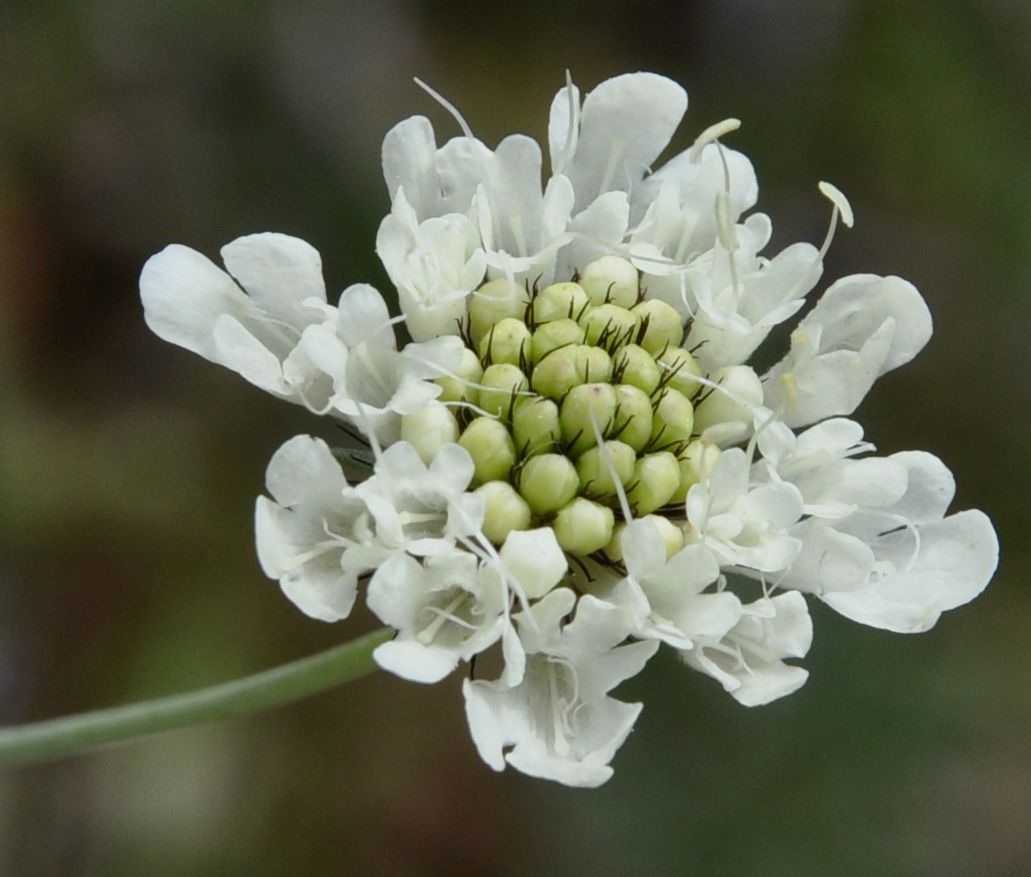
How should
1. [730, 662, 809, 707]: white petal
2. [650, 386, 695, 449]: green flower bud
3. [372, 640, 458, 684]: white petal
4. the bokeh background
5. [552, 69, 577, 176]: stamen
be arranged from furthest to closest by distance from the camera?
the bokeh background < [552, 69, 577, 176]: stamen < [650, 386, 695, 449]: green flower bud < [730, 662, 809, 707]: white petal < [372, 640, 458, 684]: white petal

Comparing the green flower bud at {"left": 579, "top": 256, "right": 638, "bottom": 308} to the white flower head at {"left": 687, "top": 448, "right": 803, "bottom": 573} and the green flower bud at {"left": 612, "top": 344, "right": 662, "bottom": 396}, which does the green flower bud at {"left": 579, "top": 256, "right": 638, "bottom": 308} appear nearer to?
the green flower bud at {"left": 612, "top": 344, "right": 662, "bottom": 396}

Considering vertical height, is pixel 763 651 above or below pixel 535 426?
below

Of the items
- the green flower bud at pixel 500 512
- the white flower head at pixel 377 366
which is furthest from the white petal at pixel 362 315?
the green flower bud at pixel 500 512

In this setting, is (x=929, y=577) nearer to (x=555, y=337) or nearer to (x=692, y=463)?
(x=692, y=463)

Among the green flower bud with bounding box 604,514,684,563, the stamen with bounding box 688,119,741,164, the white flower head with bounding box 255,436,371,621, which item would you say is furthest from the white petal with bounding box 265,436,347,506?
the stamen with bounding box 688,119,741,164

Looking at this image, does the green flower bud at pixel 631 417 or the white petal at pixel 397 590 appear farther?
the green flower bud at pixel 631 417

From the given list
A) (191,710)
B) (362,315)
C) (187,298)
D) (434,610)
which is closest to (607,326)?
(362,315)

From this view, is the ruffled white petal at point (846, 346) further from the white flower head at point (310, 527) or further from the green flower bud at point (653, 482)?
the white flower head at point (310, 527)
